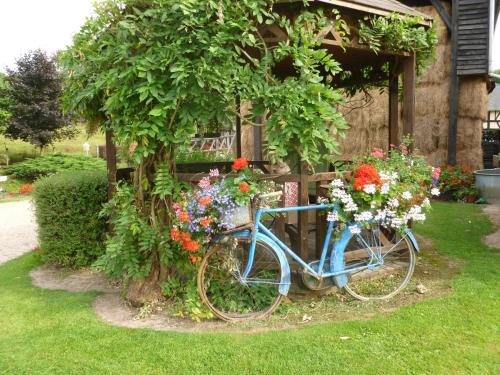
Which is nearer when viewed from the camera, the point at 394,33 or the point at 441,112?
the point at 394,33

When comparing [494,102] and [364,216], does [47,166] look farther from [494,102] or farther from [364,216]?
[494,102]

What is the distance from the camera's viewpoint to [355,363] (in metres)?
3.00

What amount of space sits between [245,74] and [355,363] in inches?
91.0

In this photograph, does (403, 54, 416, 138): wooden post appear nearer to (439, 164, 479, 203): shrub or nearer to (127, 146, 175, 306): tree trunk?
(127, 146, 175, 306): tree trunk

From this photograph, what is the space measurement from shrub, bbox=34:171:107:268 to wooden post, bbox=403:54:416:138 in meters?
3.64

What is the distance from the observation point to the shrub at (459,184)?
31.7ft

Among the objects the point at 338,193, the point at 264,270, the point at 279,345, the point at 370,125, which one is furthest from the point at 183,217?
the point at 370,125

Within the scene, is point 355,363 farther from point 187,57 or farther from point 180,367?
point 187,57

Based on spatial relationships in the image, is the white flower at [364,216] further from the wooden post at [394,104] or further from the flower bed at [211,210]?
the wooden post at [394,104]

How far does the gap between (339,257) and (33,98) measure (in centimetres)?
1918

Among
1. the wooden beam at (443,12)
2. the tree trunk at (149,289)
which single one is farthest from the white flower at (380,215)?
the wooden beam at (443,12)

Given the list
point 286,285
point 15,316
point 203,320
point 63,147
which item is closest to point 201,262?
point 203,320

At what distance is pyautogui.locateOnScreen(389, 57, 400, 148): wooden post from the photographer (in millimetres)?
5480

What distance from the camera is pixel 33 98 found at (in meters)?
19.6
